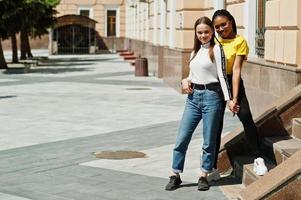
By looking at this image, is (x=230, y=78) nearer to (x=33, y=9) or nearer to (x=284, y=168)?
(x=284, y=168)

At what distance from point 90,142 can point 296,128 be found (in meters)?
3.91

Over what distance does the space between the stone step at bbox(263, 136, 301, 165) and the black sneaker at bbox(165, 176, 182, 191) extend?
104 cm

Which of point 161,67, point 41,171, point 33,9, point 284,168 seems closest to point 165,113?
point 41,171

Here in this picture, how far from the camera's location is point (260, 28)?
1174 cm

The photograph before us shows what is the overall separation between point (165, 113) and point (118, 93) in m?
5.13

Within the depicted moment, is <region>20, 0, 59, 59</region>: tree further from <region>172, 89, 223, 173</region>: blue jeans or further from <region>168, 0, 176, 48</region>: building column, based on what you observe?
<region>172, 89, 223, 173</region>: blue jeans

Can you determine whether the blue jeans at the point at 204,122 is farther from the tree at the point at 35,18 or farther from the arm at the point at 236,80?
the tree at the point at 35,18

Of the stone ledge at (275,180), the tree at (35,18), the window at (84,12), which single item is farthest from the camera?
the window at (84,12)

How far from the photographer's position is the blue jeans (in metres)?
6.53

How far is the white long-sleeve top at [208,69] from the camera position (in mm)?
6379

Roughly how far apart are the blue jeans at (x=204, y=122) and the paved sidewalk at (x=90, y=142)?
322 mm

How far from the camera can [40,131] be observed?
11109mm

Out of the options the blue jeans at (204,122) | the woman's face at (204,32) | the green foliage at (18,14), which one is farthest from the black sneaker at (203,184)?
the green foliage at (18,14)

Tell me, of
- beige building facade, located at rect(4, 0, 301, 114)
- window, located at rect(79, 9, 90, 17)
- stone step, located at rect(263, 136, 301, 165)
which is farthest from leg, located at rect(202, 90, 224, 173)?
window, located at rect(79, 9, 90, 17)
